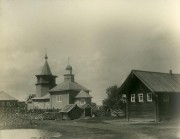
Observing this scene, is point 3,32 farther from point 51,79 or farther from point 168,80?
point 51,79

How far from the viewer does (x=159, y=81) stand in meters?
30.1

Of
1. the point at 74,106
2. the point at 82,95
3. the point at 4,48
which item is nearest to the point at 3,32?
the point at 4,48

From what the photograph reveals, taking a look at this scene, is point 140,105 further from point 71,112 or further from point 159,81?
point 71,112

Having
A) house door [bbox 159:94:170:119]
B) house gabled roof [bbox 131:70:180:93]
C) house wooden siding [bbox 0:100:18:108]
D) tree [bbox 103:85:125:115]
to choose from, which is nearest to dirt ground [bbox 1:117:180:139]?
house door [bbox 159:94:170:119]

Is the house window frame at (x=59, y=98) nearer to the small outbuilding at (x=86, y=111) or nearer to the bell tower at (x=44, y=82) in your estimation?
the bell tower at (x=44, y=82)

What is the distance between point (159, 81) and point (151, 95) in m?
1.62

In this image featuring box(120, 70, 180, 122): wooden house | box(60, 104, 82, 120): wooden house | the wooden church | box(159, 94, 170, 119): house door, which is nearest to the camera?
box(120, 70, 180, 122): wooden house

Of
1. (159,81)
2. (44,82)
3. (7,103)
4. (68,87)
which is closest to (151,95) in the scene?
(159,81)

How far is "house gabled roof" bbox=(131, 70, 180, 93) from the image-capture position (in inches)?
1118

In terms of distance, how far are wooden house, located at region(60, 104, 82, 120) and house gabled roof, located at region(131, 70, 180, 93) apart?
43.3 feet

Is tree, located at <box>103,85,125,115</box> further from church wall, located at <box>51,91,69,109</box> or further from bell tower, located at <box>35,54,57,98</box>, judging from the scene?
bell tower, located at <box>35,54,57,98</box>

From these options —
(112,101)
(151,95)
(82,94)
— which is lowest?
(112,101)

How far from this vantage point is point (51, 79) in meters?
64.6

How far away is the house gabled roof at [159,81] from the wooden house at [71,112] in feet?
43.3
